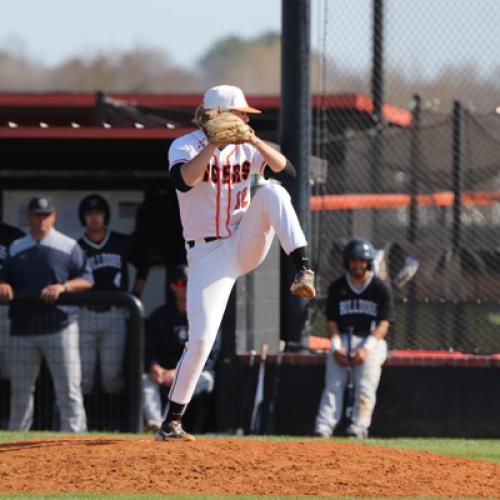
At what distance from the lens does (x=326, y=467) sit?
287 inches

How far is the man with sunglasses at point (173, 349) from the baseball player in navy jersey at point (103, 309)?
Answer: 259 mm

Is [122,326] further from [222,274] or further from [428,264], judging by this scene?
Result: [222,274]

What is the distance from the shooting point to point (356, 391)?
10859 millimetres

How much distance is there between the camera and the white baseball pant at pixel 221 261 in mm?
7715

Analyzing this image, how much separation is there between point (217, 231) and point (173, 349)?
3.60 meters

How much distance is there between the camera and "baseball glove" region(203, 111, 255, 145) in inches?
289

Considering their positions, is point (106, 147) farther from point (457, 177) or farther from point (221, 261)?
point (221, 261)

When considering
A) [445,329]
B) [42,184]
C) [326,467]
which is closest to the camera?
[326,467]

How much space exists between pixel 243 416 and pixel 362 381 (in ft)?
3.61

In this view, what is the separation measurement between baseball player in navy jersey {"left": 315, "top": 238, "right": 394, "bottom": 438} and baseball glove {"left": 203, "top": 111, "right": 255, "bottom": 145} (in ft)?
12.3

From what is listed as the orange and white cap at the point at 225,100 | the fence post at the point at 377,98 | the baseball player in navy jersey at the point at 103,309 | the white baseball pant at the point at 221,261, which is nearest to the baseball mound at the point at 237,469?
the white baseball pant at the point at 221,261

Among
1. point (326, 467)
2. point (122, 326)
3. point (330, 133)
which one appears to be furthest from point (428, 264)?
point (326, 467)

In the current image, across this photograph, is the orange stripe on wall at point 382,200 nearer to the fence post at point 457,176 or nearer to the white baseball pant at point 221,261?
the fence post at point 457,176

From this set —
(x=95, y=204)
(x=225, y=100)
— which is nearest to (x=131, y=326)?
(x=95, y=204)
